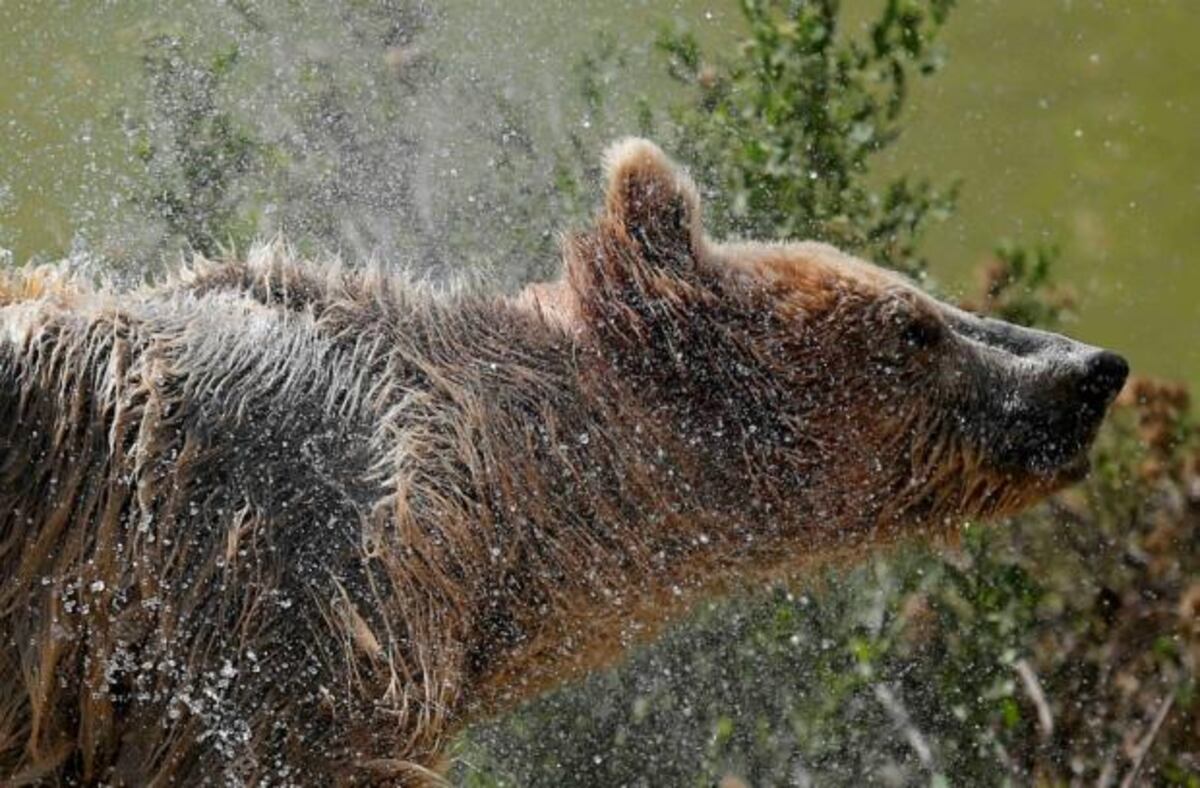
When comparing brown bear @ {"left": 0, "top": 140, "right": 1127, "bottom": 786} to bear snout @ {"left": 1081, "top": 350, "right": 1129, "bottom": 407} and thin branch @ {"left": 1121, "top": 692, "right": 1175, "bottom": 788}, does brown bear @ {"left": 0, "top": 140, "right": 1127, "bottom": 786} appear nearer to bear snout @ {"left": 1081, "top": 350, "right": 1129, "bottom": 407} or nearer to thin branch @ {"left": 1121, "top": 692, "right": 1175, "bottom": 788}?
bear snout @ {"left": 1081, "top": 350, "right": 1129, "bottom": 407}

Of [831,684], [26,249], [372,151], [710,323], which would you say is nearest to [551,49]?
[372,151]

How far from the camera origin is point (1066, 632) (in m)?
6.01

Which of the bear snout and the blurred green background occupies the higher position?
the blurred green background

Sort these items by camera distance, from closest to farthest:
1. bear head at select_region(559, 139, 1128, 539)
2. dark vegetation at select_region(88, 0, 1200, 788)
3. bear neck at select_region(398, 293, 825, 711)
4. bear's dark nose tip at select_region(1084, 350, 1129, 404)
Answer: bear neck at select_region(398, 293, 825, 711) → bear head at select_region(559, 139, 1128, 539) → bear's dark nose tip at select_region(1084, 350, 1129, 404) → dark vegetation at select_region(88, 0, 1200, 788)

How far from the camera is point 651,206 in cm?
403

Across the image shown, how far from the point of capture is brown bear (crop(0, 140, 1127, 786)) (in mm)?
3600

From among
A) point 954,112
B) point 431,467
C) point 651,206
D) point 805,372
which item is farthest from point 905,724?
point 954,112

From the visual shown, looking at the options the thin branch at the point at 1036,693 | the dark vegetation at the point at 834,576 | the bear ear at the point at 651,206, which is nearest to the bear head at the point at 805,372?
the bear ear at the point at 651,206

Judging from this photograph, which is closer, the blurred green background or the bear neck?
the bear neck

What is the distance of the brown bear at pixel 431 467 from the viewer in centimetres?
360

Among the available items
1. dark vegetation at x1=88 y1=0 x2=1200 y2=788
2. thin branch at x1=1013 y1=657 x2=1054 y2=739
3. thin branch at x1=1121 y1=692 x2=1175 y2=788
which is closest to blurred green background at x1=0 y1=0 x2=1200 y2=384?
dark vegetation at x1=88 y1=0 x2=1200 y2=788

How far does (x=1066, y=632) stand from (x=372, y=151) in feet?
11.5

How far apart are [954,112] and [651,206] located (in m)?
6.00

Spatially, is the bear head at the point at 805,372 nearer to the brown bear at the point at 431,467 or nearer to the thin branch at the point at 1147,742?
the brown bear at the point at 431,467
